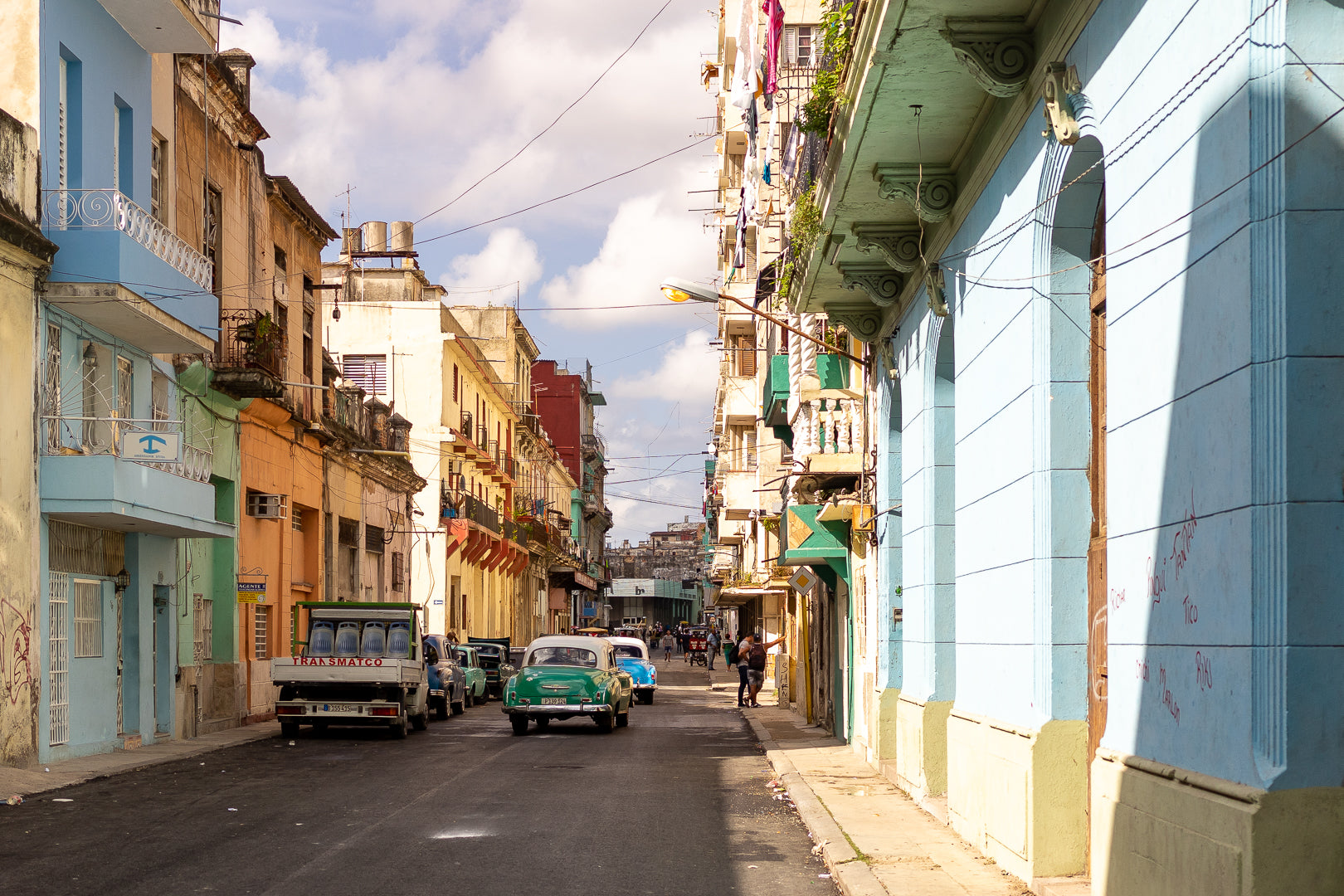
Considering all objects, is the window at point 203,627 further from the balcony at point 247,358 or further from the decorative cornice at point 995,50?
the decorative cornice at point 995,50

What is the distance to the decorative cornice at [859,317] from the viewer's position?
18.1 meters

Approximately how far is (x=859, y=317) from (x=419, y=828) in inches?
335

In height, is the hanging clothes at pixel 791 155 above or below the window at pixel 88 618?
above

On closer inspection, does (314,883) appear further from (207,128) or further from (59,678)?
(207,128)

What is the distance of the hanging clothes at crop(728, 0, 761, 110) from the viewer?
81.0 feet

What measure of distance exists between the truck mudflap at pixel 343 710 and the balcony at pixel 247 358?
5.86m

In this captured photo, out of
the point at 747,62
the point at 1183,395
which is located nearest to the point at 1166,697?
the point at 1183,395

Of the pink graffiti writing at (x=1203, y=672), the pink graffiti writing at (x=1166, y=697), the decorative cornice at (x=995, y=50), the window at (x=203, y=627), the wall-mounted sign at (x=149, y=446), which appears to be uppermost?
the decorative cornice at (x=995, y=50)

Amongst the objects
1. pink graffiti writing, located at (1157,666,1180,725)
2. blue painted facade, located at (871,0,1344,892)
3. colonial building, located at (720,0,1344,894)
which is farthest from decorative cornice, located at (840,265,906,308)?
pink graffiti writing, located at (1157,666,1180,725)

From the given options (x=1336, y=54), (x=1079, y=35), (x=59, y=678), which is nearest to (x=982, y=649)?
(x=1079, y=35)

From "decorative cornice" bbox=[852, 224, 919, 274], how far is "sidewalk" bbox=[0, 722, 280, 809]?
1020 cm

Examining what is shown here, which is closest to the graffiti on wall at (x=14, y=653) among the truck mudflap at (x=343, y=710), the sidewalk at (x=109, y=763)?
the sidewalk at (x=109, y=763)

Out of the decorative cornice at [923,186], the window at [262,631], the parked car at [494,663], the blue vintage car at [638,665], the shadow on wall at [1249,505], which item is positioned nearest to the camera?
the shadow on wall at [1249,505]

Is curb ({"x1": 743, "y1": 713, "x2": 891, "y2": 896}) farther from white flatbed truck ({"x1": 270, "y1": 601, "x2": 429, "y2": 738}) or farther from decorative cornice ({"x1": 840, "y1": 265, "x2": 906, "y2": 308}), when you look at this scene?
white flatbed truck ({"x1": 270, "y1": 601, "x2": 429, "y2": 738})
